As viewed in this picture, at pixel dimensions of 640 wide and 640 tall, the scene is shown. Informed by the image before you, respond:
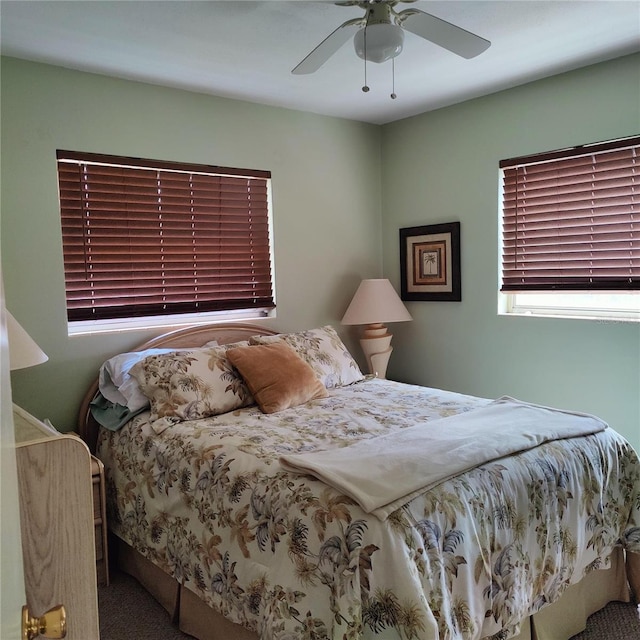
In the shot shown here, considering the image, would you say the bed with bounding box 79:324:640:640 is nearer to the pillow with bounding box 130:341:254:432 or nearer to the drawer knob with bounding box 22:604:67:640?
the pillow with bounding box 130:341:254:432

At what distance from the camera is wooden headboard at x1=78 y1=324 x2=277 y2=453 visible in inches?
118

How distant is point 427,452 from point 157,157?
2.28 metres

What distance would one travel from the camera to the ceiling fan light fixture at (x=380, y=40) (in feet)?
6.46

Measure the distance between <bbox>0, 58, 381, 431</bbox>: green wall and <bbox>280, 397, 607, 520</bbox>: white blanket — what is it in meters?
1.62

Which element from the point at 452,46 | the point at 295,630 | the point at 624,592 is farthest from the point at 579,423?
the point at 452,46

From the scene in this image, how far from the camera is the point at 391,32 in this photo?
197 cm

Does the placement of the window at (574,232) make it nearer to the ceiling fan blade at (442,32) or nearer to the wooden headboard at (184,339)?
the ceiling fan blade at (442,32)

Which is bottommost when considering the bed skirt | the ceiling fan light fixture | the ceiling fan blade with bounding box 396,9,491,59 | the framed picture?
the bed skirt

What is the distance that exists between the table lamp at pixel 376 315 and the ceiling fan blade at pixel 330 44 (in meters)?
1.77

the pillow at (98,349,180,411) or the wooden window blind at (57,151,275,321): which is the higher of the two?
the wooden window blind at (57,151,275,321)

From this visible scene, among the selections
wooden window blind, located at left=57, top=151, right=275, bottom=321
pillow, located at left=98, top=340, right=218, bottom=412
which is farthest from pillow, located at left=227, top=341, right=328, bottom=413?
wooden window blind, located at left=57, top=151, right=275, bottom=321

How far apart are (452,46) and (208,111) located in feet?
5.69

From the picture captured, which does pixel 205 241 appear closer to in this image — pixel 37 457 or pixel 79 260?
pixel 79 260

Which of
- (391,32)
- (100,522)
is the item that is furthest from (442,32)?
(100,522)
